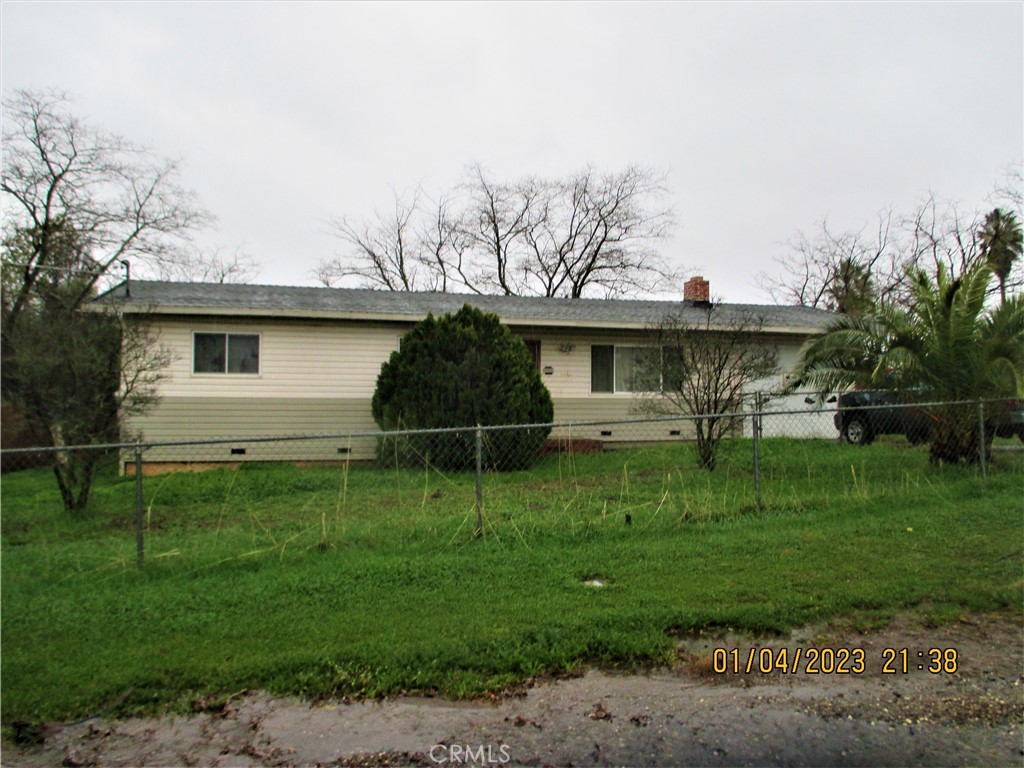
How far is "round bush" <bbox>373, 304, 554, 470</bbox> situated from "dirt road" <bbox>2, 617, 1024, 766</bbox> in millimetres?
7442

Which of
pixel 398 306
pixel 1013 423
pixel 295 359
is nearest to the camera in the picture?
pixel 1013 423

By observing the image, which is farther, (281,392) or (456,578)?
(281,392)

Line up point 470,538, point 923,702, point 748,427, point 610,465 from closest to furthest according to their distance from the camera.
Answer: point 923,702
point 470,538
point 610,465
point 748,427

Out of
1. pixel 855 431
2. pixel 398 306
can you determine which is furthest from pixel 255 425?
pixel 855 431

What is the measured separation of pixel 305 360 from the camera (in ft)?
43.2

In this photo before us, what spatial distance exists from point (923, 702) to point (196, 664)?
3495mm

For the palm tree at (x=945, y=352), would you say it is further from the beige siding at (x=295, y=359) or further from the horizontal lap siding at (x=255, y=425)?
the horizontal lap siding at (x=255, y=425)

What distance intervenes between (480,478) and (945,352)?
6.54m

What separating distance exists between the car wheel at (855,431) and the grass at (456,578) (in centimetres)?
420

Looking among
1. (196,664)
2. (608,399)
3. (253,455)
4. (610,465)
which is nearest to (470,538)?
(196,664)

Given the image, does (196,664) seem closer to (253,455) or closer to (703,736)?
(703,736)

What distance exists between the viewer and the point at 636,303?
55.3 ft

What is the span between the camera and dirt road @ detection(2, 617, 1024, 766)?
2.85 m

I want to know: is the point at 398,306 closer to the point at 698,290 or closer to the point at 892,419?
the point at 698,290
